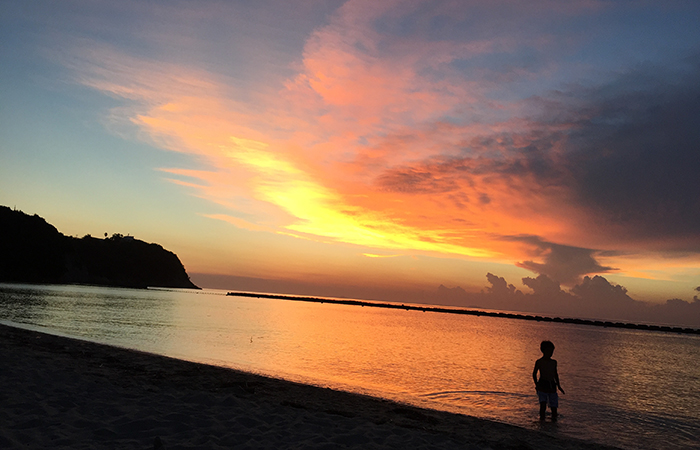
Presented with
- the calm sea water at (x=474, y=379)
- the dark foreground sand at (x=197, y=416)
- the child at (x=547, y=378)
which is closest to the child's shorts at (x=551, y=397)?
the child at (x=547, y=378)

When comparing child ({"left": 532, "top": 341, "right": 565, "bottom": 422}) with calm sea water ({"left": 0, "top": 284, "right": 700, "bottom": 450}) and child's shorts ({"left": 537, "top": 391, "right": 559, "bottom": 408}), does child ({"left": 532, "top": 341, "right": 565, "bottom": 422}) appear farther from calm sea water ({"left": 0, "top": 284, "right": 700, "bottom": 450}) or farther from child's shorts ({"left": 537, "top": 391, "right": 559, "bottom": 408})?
calm sea water ({"left": 0, "top": 284, "right": 700, "bottom": 450})

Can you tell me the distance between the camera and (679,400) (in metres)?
22.4

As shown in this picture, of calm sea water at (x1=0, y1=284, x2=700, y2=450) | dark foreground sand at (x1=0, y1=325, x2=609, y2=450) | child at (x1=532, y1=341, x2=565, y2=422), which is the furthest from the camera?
calm sea water at (x1=0, y1=284, x2=700, y2=450)

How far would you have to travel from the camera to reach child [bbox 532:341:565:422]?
13.8 meters

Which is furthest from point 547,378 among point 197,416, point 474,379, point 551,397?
point 197,416

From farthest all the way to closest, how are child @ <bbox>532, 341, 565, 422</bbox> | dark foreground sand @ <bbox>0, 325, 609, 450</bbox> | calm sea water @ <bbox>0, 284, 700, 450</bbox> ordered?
calm sea water @ <bbox>0, 284, 700, 450</bbox>
child @ <bbox>532, 341, 565, 422</bbox>
dark foreground sand @ <bbox>0, 325, 609, 450</bbox>

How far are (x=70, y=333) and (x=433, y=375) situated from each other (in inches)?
999

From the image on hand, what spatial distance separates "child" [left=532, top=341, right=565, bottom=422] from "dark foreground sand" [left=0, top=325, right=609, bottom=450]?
2197mm

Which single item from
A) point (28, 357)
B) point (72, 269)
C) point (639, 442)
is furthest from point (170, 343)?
point (72, 269)

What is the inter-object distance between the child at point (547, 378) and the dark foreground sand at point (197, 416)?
2.20 m

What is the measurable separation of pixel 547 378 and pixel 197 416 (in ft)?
37.1

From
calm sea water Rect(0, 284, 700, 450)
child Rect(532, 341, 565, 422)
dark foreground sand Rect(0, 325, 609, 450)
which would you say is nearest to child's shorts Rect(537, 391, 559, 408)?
child Rect(532, 341, 565, 422)

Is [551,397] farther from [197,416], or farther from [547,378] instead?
[197,416]

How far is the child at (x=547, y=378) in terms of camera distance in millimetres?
13773
